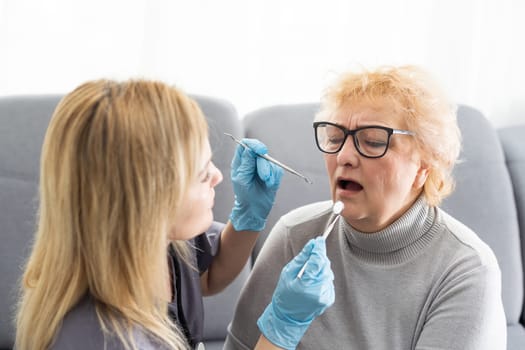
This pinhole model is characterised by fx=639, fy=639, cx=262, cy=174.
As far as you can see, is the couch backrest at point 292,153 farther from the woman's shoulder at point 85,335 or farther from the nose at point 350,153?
the woman's shoulder at point 85,335

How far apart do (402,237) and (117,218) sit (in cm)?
67

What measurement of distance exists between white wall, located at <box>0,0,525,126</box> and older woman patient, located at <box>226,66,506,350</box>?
729 mm

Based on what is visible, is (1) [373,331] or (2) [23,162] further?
(2) [23,162]

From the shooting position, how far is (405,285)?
4.79 ft

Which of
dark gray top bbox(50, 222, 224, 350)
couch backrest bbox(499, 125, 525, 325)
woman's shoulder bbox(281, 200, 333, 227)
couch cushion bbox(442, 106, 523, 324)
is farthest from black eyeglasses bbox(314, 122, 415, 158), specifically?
couch backrest bbox(499, 125, 525, 325)

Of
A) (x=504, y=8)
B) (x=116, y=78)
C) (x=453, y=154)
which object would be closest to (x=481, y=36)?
(x=504, y=8)

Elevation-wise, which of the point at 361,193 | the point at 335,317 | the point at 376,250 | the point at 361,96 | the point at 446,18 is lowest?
the point at 335,317

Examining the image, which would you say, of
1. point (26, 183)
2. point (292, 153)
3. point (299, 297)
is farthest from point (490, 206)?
point (26, 183)

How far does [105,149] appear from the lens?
3.60ft

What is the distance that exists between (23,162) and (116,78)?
888mm

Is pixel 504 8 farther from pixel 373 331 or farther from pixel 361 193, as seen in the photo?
pixel 373 331

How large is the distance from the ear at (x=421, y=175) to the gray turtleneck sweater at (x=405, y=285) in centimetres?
5

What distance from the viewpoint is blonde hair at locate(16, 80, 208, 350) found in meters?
1.11

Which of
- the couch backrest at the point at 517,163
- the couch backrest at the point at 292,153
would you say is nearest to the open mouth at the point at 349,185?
the couch backrest at the point at 292,153
